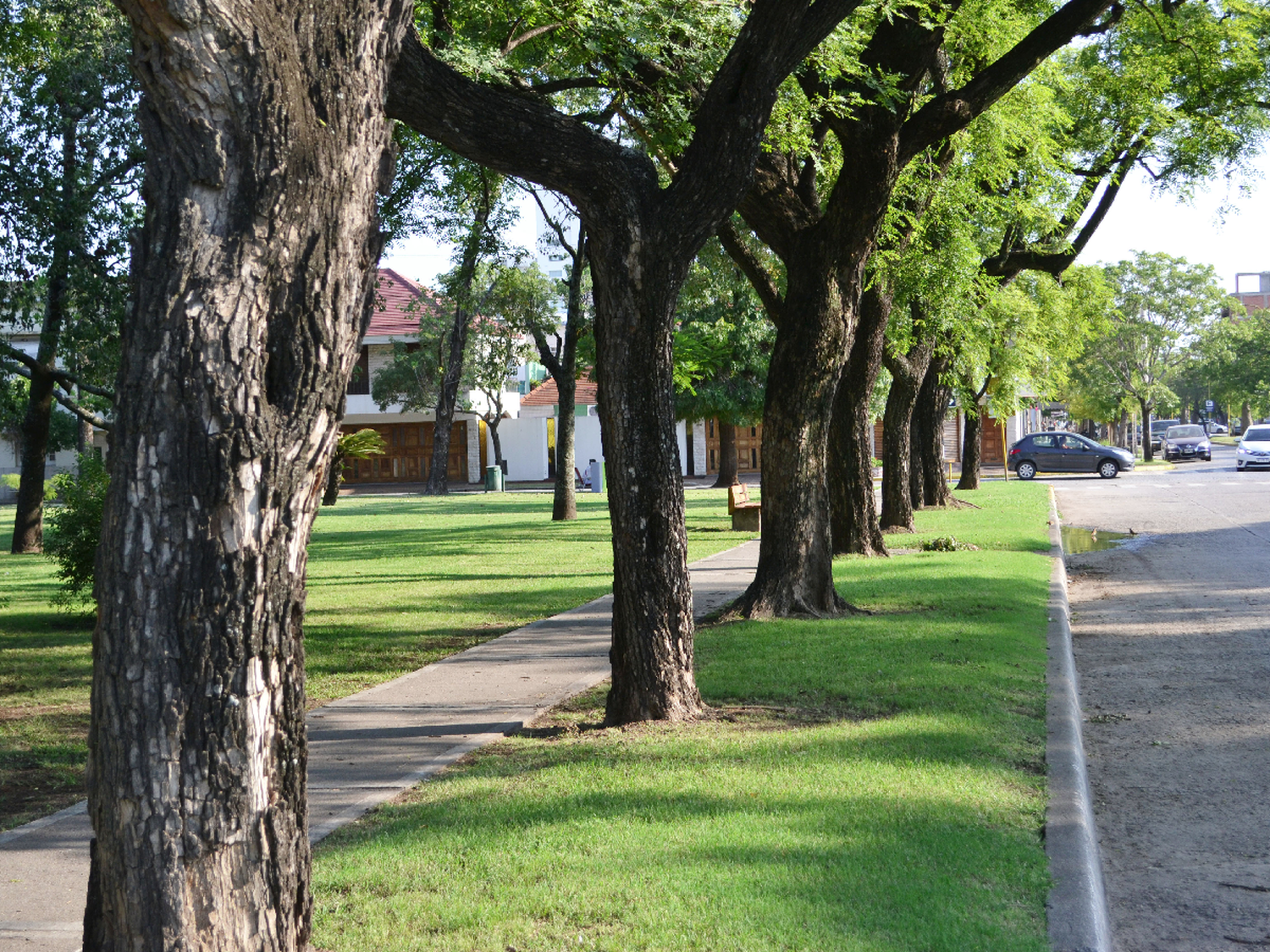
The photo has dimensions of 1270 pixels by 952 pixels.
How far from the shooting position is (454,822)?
17.6ft

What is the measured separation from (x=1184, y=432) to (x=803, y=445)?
55.9 metres

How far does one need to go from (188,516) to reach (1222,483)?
1502 inches

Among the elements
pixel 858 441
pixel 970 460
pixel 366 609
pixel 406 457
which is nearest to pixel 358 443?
pixel 970 460

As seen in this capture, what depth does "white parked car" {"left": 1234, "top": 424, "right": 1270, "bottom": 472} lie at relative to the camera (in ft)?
147

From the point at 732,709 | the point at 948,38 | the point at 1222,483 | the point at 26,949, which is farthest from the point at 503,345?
the point at 26,949

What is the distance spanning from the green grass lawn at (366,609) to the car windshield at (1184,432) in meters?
41.4

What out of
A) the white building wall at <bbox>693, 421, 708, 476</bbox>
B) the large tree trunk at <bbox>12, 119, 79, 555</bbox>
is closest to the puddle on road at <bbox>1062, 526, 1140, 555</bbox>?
the large tree trunk at <bbox>12, 119, 79, 555</bbox>

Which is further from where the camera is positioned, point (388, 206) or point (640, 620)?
point (388, 206)

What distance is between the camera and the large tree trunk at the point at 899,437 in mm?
21578

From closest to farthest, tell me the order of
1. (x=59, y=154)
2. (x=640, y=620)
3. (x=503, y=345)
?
(x=640, y=620), (x=59, y=154), (x=503, y=345)

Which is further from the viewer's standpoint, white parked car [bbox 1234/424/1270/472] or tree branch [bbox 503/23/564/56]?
white parked car [bbox 1234/424/1270/472]

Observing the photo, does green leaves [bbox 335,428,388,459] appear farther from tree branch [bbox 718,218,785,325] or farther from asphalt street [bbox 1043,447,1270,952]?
asphalt street [bbox 1043,447,1270,952]

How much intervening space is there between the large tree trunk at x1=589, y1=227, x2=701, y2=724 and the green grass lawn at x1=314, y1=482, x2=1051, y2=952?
324 millimetres

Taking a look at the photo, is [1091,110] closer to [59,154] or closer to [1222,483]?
[59,154]
